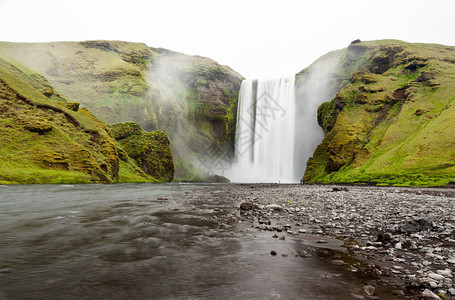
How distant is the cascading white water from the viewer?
9756cm

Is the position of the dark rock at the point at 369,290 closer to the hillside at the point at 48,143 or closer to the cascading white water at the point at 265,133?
the hillside at the point at 48,143

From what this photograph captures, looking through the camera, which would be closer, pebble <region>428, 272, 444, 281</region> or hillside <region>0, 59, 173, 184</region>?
pebble <region>428, 272, 444, 281</region>

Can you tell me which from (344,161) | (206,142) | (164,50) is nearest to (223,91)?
(206,142)

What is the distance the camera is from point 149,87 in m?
112

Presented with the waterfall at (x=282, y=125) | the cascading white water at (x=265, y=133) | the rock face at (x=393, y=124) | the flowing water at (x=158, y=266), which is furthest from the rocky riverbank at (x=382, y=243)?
the waterfall at (x=282, y=125)

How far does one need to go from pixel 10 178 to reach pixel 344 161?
73384 millimetres

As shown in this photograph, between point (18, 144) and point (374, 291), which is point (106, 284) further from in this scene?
point (18, 144)

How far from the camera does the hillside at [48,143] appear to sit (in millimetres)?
39406

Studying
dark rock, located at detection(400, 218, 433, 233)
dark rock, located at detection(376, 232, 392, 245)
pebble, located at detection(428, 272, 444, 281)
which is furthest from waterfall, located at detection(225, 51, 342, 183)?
pebble, located at detection(428, 272, 444, 281)

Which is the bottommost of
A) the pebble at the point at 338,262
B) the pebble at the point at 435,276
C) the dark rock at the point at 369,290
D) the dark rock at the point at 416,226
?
the pebble at the point at 338,262

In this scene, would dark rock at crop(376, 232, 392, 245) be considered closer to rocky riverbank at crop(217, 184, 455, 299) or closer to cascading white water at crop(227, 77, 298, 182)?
rocky riverbank at crop(217, 184, 455, 299)

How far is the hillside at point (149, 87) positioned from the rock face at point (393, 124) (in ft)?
200

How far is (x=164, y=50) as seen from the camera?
156 metres

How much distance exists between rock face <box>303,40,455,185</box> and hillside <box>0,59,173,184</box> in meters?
57.1
